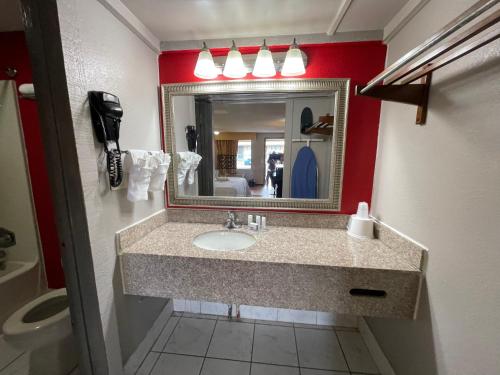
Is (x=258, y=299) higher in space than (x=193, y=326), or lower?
higher

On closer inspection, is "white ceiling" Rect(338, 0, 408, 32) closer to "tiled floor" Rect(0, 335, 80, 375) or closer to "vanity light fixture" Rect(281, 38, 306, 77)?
"vanity light fixture" Rect(281, 38, 306, 77)

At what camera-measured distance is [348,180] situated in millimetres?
1420

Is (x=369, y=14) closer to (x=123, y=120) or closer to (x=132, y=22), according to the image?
(x=132, y=22)

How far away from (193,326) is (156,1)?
211 cm

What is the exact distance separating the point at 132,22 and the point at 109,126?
2.07 ft

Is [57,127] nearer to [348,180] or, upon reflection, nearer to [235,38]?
[235,38]

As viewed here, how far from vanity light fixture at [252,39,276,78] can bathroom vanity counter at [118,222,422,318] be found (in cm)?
106

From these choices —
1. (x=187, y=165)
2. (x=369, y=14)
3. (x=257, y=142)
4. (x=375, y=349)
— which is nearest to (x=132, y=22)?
(x=187, y=165)

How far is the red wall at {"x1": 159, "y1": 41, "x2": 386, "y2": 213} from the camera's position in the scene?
129cm

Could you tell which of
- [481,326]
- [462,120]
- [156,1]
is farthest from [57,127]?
[481,326]

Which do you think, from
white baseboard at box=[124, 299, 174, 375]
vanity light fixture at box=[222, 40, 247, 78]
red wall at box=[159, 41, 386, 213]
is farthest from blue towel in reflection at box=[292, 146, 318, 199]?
white baseboard at box=[124, 299, 174, 375]

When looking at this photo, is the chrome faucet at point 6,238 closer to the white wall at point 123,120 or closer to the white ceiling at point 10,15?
the white wall at point 123,120

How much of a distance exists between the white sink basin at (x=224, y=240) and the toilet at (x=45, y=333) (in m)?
0.83

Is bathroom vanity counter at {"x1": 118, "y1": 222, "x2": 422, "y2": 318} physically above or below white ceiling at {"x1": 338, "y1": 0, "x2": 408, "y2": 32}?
below
